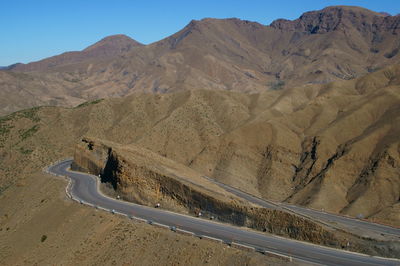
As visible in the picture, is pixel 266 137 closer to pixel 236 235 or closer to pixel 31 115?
pixel 31 115

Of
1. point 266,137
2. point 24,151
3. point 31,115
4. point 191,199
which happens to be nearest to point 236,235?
point 191,199

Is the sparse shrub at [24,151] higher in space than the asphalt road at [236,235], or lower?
lower

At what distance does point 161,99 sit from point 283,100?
1252 inches

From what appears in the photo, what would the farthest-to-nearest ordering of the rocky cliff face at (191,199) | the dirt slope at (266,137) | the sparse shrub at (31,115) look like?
1. the sparse shrub at (31,115)
2. the dirt slope at (266,137)
3. the rocky cliff face at (191,199)

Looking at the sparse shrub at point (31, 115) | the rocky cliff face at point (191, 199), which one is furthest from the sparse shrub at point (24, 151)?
the rocky cliff face at point (191, 199)

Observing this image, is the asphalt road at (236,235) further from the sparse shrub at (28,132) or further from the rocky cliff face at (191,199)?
the sparse shrub at (28,132)

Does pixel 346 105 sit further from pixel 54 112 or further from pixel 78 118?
pixel 54 112

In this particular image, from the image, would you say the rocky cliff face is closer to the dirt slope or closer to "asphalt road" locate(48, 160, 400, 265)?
"asphalt road" locate(48, 160, 400, 265)

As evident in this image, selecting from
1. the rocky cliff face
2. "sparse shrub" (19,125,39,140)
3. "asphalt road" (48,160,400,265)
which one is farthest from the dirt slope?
"asphalt road" (48,160,400,265)

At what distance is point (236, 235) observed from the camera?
3256 centimetres

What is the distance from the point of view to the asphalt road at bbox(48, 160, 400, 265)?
1114 inches

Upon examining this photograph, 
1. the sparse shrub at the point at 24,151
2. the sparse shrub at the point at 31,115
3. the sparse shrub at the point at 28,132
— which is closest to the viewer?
the sparse shrub at the point at 24,151

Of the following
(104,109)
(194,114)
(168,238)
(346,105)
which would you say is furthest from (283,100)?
(168,238)

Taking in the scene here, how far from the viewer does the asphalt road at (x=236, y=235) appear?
28297 mm
